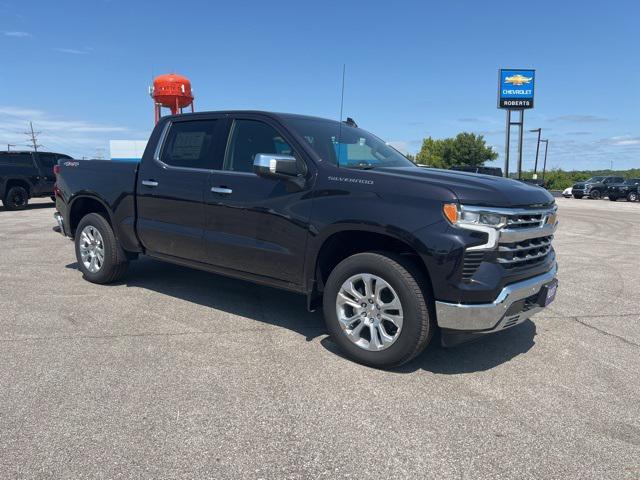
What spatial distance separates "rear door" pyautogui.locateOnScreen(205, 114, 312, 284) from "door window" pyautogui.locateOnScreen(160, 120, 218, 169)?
266 mm

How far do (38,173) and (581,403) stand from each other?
18.4 metres

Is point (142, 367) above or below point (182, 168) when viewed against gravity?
below

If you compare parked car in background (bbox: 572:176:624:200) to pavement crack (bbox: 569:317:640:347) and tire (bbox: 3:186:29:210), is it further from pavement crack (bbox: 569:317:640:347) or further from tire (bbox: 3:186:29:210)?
pavement crack (bbox: 569:317:640:347)

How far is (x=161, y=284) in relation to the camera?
6445 millimetres

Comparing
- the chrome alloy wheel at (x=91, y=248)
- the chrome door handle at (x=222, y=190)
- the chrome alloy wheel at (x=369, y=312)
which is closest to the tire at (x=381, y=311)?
the chrome alloy wheel at (x=369, y=312)

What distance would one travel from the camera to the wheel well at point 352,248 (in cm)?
391

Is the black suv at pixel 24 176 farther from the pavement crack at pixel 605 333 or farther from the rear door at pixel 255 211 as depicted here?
the pavement crack at pixel 605 333

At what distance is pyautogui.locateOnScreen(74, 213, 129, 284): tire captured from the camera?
6.02 meters

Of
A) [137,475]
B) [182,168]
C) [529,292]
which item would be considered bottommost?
[137,475]

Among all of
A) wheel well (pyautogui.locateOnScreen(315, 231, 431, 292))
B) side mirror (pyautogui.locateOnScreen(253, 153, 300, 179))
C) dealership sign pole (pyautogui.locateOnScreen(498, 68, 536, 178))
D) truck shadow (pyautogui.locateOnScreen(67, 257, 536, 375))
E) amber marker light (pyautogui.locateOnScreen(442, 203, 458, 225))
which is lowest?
truck shadow (pyautogui.locateOnScreen(67, 257, 536, 375))

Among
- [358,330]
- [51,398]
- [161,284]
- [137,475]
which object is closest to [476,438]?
[358,330]

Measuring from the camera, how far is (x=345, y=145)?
4703 millimetres

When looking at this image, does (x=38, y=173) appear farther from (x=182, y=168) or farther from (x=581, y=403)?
(x=581, y=403)

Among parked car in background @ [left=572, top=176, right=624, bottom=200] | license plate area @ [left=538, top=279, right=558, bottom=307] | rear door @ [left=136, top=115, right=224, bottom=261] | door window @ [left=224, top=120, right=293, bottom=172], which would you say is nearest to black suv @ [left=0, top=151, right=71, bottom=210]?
rear door @ [left=136, top=115, right=224, bottom=261]
